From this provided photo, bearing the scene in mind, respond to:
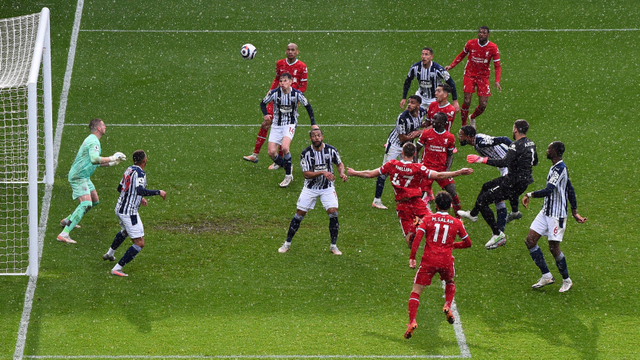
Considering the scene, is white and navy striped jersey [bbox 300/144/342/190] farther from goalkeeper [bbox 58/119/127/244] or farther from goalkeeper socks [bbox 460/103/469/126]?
goalkeeper socks [bbox 460/103/469/126]

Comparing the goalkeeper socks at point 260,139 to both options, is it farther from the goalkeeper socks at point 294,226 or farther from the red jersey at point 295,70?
the goalkeeper socks at point 294,226

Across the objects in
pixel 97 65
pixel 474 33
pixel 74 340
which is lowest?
pixel 74 340

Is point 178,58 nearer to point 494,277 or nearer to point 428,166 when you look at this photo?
point 428,166

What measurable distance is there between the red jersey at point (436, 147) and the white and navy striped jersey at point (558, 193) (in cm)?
203

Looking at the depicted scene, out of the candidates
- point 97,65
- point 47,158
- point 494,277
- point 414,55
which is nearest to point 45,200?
point 47,158

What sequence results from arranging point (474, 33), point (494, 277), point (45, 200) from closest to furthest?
point (494, 277)
point (45, 200)
point (474, 33)

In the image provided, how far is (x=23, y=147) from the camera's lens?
1798 cm

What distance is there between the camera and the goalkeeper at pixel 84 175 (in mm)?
14430

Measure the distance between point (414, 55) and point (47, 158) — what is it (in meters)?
10.4

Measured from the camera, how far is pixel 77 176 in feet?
48.4

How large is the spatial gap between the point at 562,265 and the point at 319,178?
410cm

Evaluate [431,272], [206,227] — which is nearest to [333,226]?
[206,227]

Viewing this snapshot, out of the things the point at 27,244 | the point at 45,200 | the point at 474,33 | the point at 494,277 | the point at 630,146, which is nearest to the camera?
the point at 494,277

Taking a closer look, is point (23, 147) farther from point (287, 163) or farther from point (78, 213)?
point (287, 163)
